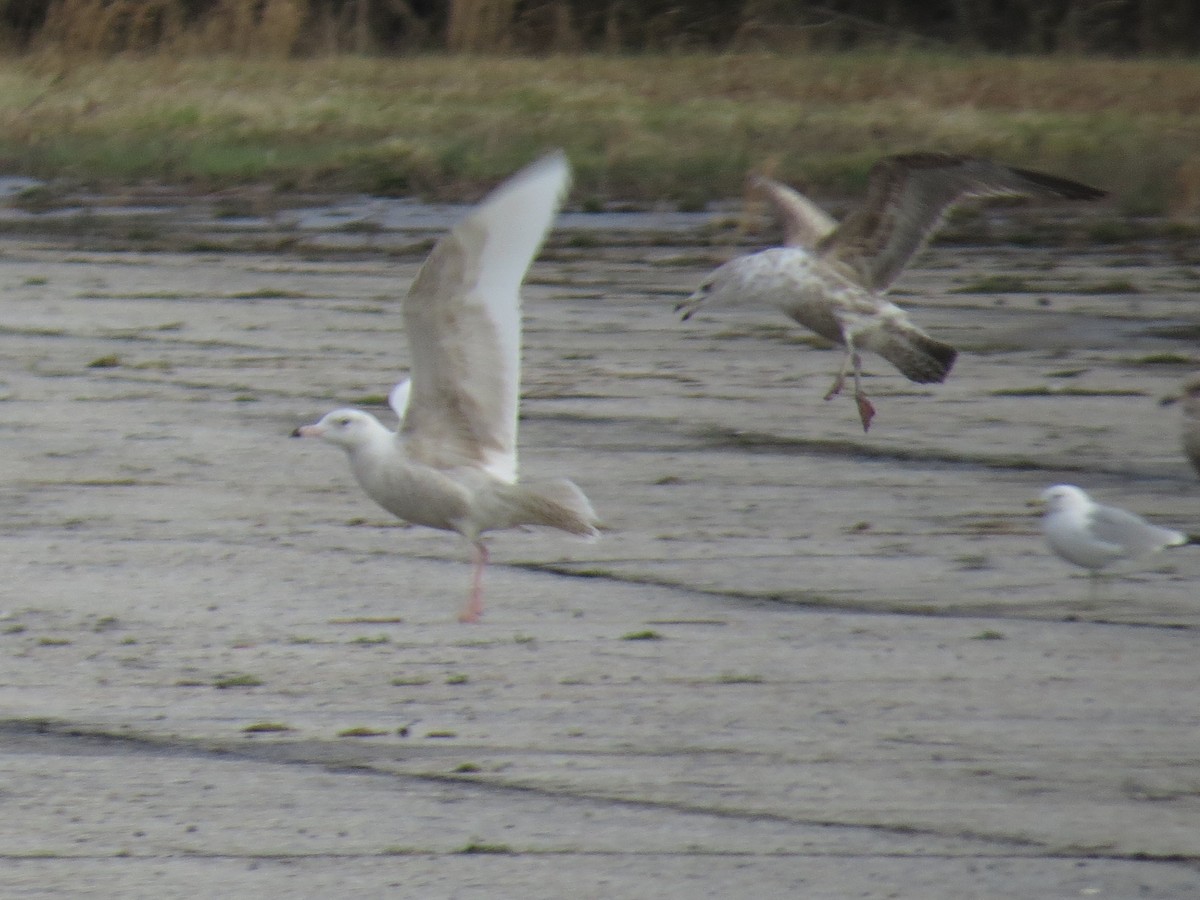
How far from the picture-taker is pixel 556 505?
5980mm

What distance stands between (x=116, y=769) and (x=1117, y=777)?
6.19 feet

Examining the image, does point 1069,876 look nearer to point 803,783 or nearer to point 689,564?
point 803,783

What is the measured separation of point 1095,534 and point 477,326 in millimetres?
1626

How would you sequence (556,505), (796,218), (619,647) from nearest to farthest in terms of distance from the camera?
(619,647) < (556,505) < (796,218)

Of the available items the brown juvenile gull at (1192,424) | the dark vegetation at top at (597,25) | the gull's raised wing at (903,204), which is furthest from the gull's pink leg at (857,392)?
the dark vegetation at top at (597,25)

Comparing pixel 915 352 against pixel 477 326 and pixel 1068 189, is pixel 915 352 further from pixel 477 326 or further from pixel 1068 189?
pixel 477 326

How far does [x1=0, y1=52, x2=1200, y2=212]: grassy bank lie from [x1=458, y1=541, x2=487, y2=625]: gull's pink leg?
1039 centimetres

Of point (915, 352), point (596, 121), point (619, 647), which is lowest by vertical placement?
point (619, 647)

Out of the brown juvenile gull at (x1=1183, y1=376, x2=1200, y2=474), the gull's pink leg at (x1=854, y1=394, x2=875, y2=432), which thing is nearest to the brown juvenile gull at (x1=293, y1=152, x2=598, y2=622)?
the brown juvenile gull at (x1=1183, y1=376, x2=1200, y2=474)

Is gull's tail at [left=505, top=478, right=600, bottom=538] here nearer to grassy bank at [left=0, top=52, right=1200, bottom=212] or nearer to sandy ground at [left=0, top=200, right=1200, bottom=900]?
sandy ground at [left=0, top=200, right=1200, bottom=900]

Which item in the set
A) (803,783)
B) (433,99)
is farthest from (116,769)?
(433,99)

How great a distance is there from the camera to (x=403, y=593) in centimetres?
609

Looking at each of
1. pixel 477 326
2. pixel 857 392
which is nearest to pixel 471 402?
pixel 477 326

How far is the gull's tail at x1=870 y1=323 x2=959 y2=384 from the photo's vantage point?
858 cm
